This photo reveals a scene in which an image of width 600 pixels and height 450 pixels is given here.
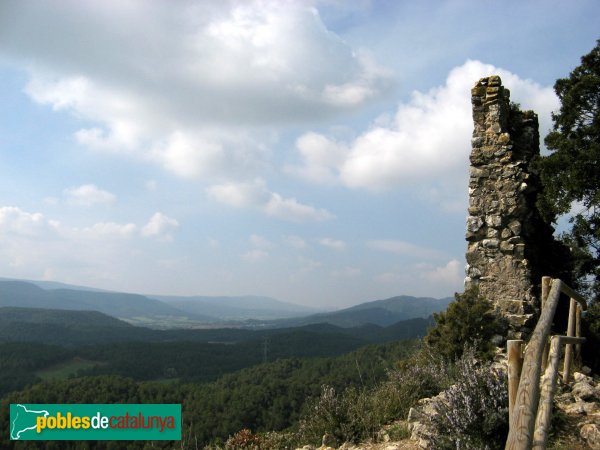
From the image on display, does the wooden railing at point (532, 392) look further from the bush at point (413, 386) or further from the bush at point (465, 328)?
the bush at point (465, 328)

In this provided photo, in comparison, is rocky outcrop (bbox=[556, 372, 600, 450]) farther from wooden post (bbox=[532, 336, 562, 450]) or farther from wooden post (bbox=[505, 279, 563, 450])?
wooden post (bbox=[505, 279, 563, 450])

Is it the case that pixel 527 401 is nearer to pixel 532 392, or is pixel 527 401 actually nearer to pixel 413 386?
pixel 532 392

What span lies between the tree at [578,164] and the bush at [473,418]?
19.3 feet

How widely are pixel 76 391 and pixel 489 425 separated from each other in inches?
3248

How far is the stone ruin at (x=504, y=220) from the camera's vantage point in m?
8.36

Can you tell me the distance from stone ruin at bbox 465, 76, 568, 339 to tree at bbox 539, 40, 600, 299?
389 mm

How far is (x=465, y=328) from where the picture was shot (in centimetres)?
789

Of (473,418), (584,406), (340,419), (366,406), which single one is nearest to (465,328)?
(366,406)

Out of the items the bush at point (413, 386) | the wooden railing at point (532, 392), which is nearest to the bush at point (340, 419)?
the bush at point (413, 386)

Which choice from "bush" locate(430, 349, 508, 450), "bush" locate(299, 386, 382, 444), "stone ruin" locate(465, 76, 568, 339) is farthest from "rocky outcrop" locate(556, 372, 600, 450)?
"stone ruin" locate(465, 76, 568, 339)

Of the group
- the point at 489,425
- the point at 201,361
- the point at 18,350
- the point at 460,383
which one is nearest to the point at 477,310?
the point at 460,383

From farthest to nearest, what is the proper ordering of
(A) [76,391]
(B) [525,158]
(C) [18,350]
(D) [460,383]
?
(C) [18,350] < (A) [76,391] < (B) [525,158] < (D) [460,383]

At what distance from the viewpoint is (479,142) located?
367 inches

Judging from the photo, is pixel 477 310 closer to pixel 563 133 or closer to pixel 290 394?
pixel 563 133
